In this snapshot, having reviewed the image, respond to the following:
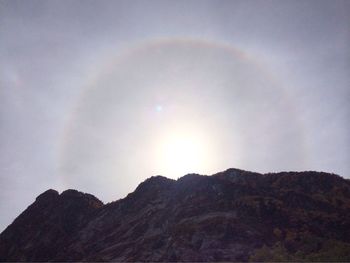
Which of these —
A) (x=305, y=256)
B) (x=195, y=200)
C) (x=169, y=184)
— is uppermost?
(x=169, y=184)

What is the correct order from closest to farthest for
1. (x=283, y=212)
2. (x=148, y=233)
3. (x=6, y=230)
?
(x=283, y=212)
(x=148, y=233)
(x=6, y=230)

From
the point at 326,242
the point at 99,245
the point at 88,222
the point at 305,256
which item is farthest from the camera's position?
the point at 88,222

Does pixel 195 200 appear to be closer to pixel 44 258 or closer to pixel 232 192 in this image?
pixel 232 192

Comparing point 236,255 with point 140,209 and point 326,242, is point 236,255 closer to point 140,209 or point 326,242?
point 326,242

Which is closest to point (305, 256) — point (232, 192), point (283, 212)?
point (283, 212)

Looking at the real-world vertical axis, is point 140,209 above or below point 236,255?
above

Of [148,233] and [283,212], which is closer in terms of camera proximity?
[283,212]
